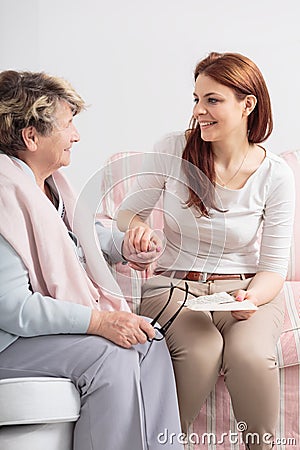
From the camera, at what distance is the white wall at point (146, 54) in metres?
3.14

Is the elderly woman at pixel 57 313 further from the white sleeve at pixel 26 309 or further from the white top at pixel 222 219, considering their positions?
the white top at pixel 222 219

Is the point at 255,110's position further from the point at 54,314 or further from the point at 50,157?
the point at 54,314

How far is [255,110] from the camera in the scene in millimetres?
2229

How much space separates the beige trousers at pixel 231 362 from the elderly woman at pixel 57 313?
0.12 metres

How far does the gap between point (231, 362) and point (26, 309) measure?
20.7 inches

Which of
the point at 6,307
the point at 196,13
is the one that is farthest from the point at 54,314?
the point at 196,13

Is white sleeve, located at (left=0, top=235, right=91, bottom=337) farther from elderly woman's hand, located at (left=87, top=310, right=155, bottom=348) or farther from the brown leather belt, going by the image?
the brown leather belt

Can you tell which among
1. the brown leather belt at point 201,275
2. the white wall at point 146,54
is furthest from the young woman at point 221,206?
the white wall at point 146,54

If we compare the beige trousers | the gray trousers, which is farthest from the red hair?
the gray trousers

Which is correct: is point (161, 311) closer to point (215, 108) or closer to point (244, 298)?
point (244, 298)

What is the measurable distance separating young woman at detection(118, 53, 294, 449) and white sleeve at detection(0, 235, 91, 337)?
323 mm

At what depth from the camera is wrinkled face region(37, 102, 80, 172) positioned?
187 cm

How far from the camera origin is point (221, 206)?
215cm

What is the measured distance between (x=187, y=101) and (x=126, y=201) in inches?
45.7
